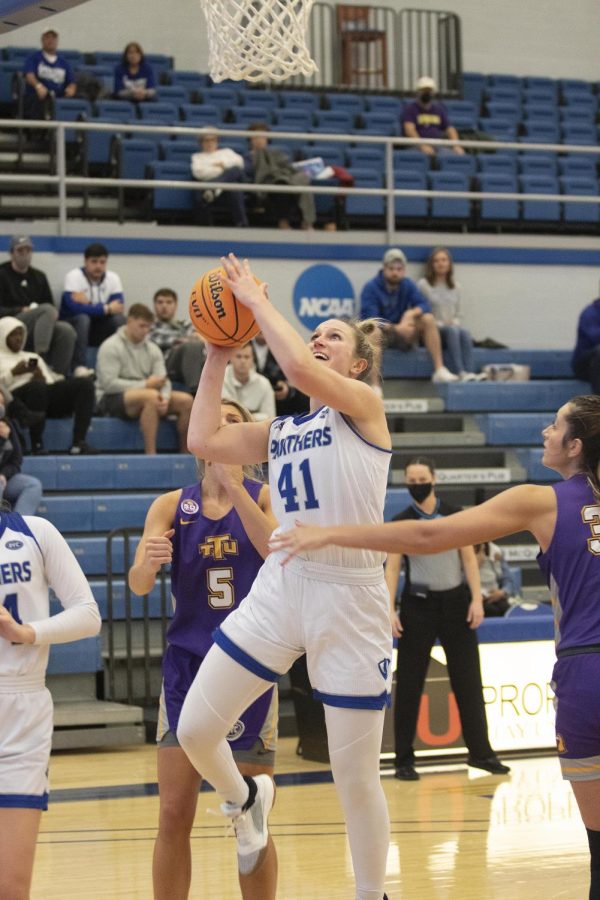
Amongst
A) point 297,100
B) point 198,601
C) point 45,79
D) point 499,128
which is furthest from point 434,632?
point 499,128

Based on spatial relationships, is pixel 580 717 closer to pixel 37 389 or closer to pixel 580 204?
pixel 37 389

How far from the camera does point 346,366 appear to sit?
4.18 metres

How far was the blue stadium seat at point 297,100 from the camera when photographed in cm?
1686

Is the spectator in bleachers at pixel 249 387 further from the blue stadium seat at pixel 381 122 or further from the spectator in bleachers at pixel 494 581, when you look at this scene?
the blue stadium seat at pixel 381 122

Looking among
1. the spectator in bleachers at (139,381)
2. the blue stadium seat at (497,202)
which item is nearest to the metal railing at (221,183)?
the blue stadium seat at (497,202)

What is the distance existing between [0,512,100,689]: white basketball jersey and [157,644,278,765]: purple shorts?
1.35 feet

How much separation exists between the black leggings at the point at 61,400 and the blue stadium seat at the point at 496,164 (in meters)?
6.93

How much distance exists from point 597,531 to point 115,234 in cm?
1034

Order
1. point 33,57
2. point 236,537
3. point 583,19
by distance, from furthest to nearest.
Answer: point 583,19 < point 33,57 < point 236,537

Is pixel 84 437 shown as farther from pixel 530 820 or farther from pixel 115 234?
pixel 530 820

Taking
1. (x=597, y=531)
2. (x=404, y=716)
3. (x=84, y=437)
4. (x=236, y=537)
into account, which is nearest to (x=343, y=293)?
(x=84, y=437)

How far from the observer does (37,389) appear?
10.8 metres

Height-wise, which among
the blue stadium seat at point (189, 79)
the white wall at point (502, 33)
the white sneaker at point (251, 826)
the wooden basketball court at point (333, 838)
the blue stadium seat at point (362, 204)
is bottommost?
the wooden basketball court at point (333, 838)

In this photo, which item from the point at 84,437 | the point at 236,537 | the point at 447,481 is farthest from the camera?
the point at 447,481
